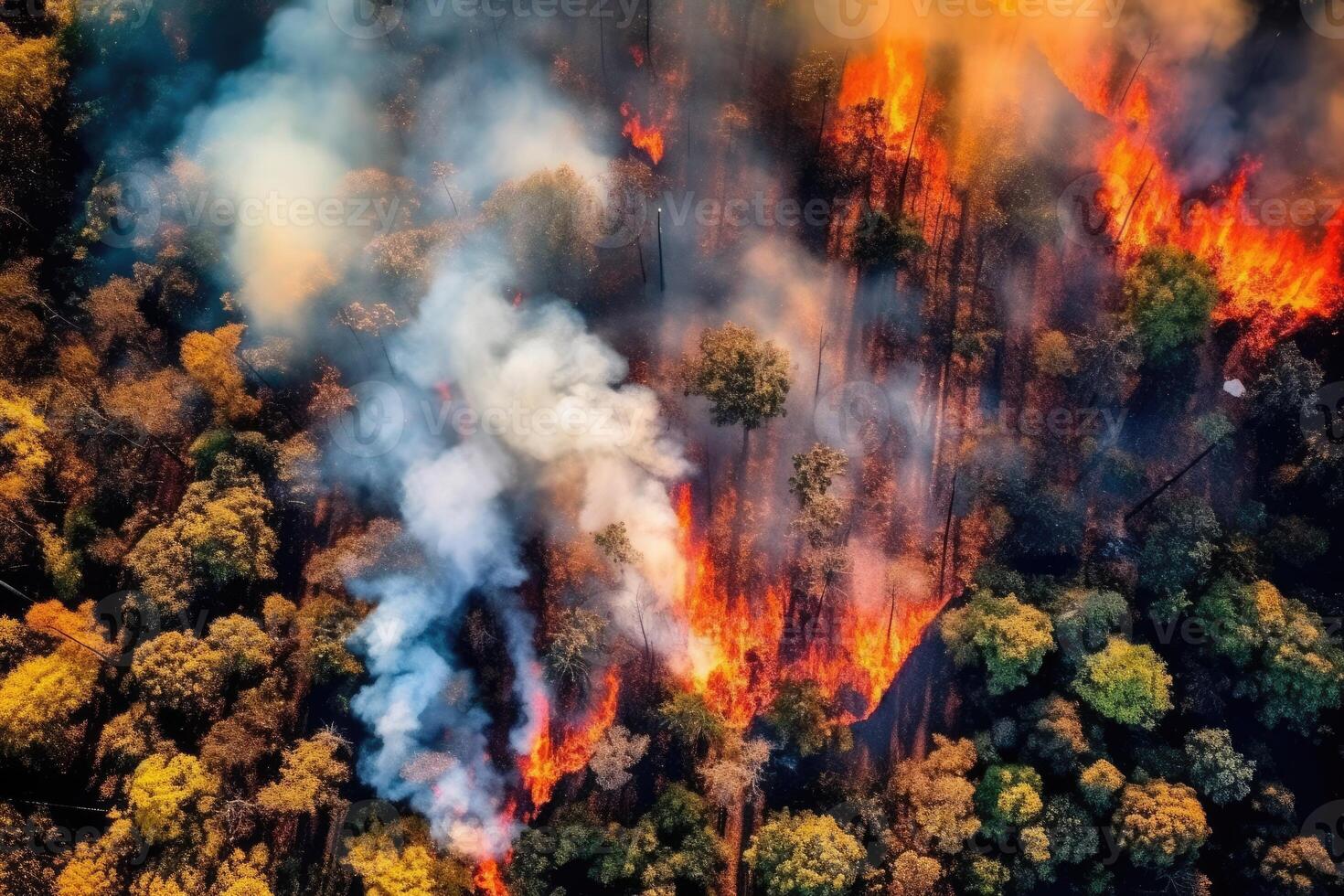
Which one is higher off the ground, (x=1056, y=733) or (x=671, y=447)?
(x=671, y=447)

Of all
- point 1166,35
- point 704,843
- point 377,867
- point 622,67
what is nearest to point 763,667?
point 704,843

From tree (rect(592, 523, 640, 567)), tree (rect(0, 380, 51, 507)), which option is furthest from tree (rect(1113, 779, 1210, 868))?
tree (rect(0, 380, 51, 507))

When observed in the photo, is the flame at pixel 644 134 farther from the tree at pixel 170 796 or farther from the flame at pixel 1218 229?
the tree at pixel 170 796

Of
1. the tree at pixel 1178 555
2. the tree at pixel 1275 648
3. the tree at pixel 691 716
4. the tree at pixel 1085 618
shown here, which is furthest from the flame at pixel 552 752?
the tree at pixel 1275 648

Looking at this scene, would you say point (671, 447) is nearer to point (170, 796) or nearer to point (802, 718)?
point (802, 718)

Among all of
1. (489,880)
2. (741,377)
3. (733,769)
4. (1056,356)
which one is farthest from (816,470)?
(489,880)
